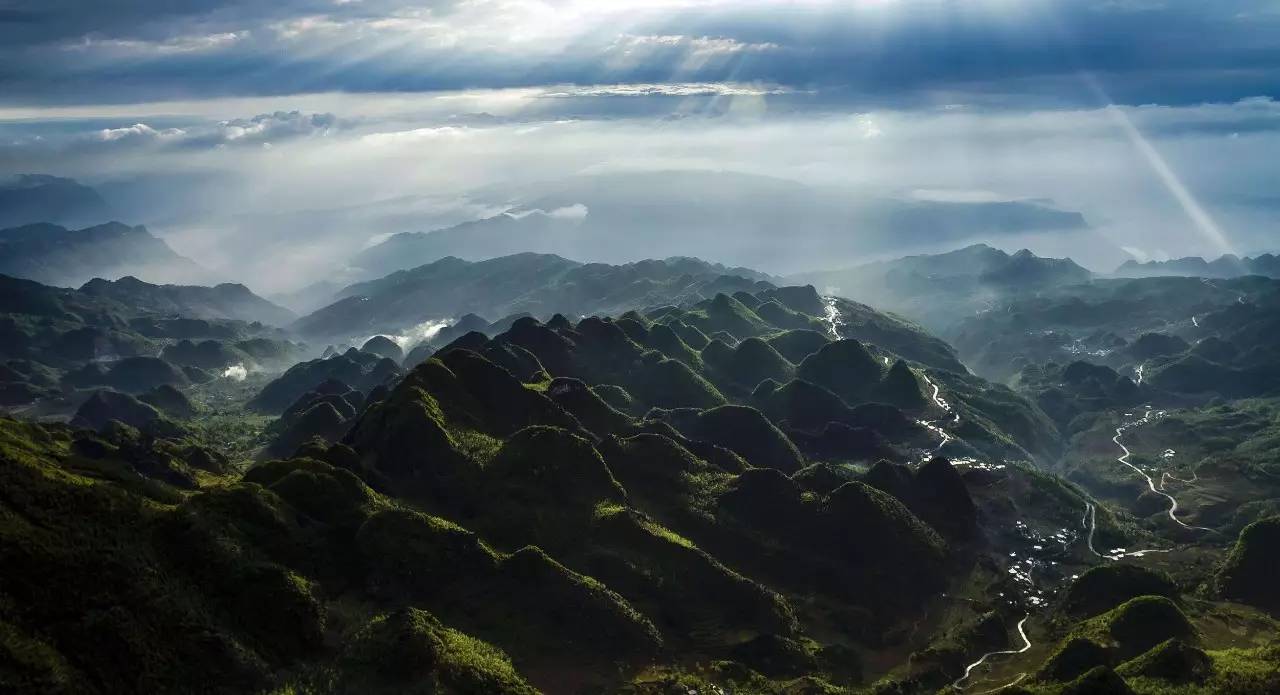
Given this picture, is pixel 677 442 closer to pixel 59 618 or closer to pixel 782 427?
pixel 782 427

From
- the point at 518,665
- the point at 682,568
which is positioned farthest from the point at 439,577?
the point at 682,568

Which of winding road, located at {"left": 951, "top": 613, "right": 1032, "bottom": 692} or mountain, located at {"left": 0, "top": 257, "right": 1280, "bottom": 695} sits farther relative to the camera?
winding road, located at {"left": 951, "top": 613, "right": 1032, "bottom": 692}

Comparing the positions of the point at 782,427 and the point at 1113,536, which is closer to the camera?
the point at 1113,536

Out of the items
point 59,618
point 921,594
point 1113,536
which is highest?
point 59,618

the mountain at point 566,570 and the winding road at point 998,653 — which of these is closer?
the mountain at point 566,570

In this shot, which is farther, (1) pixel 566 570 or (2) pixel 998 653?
(2) pixel 998 653

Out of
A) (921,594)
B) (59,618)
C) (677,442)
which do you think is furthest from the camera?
(677,442)

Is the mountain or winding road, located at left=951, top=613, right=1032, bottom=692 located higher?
the mountain

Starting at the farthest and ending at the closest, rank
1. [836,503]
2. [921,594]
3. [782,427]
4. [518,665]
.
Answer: [782,427] → [836,503] → [921,594] → [518,665]

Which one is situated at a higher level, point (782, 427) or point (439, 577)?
point (439, 577)

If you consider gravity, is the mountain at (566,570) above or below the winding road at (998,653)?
above

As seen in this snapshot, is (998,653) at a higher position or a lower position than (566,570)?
lower
